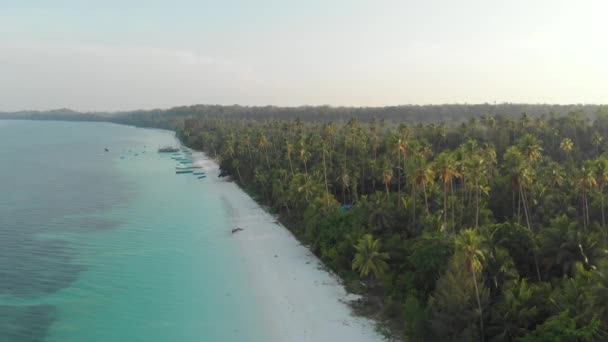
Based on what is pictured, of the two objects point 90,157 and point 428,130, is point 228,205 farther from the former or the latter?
point 90,157

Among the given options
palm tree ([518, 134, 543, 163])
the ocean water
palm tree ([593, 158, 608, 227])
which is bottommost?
the ocean water

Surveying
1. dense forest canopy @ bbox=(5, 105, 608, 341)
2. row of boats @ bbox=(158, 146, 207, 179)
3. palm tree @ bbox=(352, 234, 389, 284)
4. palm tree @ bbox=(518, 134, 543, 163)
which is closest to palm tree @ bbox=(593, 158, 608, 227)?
dense forest canopy @ bbox=(5, 105, 608, 341)

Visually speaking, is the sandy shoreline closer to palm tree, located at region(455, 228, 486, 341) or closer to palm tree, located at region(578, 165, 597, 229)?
palm tree, located at region(455, 228, 486, 341)

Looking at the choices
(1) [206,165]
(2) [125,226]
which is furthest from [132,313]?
(1) [206,165]

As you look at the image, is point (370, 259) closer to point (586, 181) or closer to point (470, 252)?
point (470, 252)

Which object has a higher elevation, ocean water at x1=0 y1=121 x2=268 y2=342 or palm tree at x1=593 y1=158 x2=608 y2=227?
palm tree at x1=593 y1=158 x2=608 y2=227

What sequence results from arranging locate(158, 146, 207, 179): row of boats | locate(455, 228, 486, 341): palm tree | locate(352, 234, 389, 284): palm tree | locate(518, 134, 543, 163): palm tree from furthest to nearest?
locate(158, 146, 207, 179): row of boats, locate(518, 134, 543, 163): palm tree, locate(352, 234, 389, 284): palm tree, locate(455, 228, 486, 341): palm tree

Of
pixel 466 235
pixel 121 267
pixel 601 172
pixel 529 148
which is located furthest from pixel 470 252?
pixel 121 267
